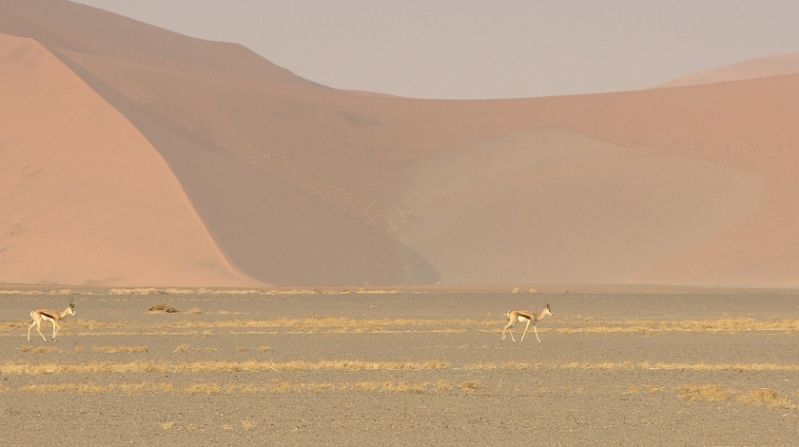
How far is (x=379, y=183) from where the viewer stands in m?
88.1

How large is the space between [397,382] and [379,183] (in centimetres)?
6929

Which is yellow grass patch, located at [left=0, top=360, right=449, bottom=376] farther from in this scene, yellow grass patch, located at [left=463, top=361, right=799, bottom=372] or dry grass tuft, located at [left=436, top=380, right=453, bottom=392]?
dry grass tuft, located at [left=436, top=380, right=453, bottom=392]

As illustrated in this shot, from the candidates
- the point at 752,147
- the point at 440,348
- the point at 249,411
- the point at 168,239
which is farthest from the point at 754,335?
the point at 752,147

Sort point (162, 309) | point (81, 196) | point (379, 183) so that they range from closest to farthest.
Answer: point (162, 309) < point (81, 196) < point (379, 183)

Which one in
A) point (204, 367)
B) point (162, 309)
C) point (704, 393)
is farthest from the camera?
point (162, 309)

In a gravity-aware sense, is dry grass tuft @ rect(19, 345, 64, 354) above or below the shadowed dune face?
below

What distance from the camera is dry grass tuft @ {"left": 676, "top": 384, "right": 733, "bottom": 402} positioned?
1692 cm

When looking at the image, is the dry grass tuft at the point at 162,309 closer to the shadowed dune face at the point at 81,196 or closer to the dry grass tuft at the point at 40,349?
the dry grass tuft at the point at 40,349

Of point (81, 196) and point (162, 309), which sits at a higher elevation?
point (81, 196)

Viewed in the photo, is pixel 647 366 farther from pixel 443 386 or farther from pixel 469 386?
pixel 443 386

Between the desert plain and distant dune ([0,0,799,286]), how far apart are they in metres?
37.5

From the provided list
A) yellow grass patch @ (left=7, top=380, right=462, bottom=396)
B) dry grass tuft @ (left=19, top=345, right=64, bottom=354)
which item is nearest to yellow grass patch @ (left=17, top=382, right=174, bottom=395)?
yellow grass patch @ (left=7, top=380, right=462, bottom=396)

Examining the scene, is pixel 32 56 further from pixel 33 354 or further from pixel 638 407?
pixel 638 407

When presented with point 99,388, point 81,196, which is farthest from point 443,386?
point 81,196
